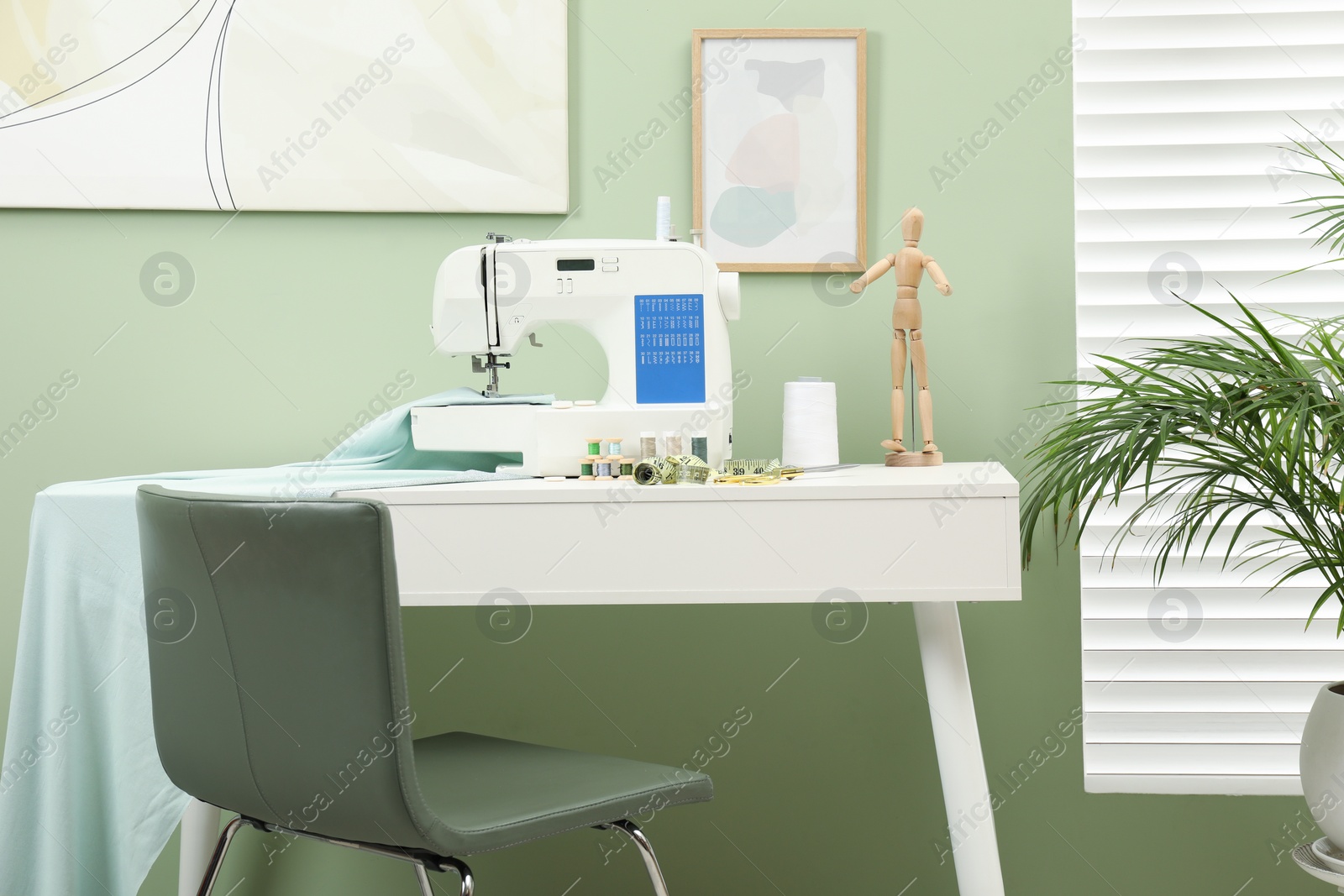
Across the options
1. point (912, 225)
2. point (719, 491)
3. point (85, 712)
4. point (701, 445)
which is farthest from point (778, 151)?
point (85, 712)

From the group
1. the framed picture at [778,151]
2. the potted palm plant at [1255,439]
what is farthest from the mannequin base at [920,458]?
the framed picture at [778,151]

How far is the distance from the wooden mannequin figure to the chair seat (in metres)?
0.64

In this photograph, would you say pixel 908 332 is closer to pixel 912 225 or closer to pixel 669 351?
pixel 912 225

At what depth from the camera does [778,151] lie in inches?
71.4

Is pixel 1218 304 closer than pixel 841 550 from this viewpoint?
No

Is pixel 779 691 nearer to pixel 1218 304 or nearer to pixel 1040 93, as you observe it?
pixel 1218 304

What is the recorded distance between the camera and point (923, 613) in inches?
50.2

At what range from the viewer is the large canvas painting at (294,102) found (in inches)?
71.4

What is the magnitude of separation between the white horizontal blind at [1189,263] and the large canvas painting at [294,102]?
1.00 metres

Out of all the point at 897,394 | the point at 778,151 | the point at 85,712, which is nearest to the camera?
the point at 85,712

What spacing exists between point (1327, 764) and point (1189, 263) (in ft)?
2.93

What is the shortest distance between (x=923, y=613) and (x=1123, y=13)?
1.23 meters

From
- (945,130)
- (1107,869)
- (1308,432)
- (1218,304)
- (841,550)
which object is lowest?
(1107,869)

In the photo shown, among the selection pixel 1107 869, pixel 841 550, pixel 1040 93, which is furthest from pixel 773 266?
pixel 1107 869
